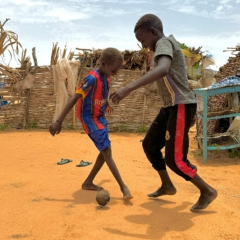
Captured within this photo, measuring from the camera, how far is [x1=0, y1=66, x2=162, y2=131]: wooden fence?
9273mm

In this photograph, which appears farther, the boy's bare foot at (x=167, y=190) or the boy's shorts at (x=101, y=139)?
the boy's shorts at (x=101, y=139)

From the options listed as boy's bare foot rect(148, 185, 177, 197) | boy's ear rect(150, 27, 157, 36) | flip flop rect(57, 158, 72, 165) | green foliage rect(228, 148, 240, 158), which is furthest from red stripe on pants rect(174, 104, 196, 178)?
green foliage rect(228, 148, 240, 158)

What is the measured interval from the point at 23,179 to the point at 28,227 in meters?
1.46

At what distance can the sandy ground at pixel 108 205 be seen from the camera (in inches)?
97.0

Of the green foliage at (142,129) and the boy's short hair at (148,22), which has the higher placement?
the boy's short hair at (148,22)

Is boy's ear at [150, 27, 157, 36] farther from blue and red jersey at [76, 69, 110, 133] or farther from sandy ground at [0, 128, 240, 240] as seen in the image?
sandy ground at [0, 128, 240, 240]

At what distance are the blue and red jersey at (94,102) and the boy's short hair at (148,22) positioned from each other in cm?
77

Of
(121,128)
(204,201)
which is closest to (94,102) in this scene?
(204,201)

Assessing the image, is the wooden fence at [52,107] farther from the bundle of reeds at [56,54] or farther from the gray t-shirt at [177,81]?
the gray t-shirt at [177,81]

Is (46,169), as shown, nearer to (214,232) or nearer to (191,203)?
(191,203)

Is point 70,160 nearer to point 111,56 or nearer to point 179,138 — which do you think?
point 111,56

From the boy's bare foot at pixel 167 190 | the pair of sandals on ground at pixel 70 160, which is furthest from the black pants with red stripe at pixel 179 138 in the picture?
the pair of sandals on ground at pixel 70 160

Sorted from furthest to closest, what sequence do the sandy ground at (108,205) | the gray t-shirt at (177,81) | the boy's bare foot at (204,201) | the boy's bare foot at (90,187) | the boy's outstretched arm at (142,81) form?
the boy's bare foot at (90,187) → the boy's bare foot at (204,201) → the gray t-shirt at (177,81) → the sandy ground at (108,205) → the boy's outstretched arm at (142,81)

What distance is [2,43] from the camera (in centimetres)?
905
